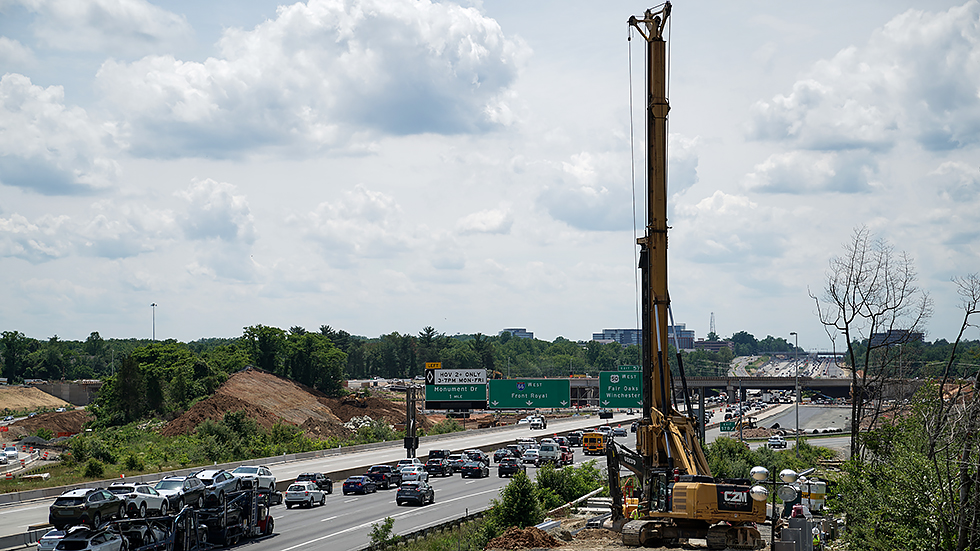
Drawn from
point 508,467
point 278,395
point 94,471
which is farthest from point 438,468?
point 278,395

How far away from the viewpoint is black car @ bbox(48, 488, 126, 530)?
27109 millimetres

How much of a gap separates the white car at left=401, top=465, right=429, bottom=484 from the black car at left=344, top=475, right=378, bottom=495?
2.58 meters

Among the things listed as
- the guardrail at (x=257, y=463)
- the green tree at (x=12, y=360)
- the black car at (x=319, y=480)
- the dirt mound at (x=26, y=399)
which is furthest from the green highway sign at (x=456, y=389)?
the green tree at (x=12, y=360)

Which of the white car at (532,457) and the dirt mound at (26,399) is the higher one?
the white car at (532,457)

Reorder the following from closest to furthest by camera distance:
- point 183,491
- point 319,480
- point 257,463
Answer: point 183,491 < point 319,480 < point 257,463

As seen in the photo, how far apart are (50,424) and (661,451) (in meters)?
110

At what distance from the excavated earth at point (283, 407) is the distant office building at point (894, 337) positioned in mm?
74629

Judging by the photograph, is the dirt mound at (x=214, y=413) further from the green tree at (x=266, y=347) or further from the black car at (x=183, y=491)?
the black car at (x=183, y=491)

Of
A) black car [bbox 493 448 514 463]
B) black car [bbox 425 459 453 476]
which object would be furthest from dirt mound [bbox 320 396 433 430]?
black car [bbox 425 459 453 476]

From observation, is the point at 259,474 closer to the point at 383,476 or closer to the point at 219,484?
the point at 219,484

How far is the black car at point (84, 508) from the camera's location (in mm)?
27109

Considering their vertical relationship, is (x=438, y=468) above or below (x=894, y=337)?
below

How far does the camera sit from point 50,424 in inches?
4555

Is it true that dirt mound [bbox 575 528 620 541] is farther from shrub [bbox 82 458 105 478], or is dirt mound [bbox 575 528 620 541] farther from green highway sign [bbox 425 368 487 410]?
green highway sign [bbox 425 368 487 410]
